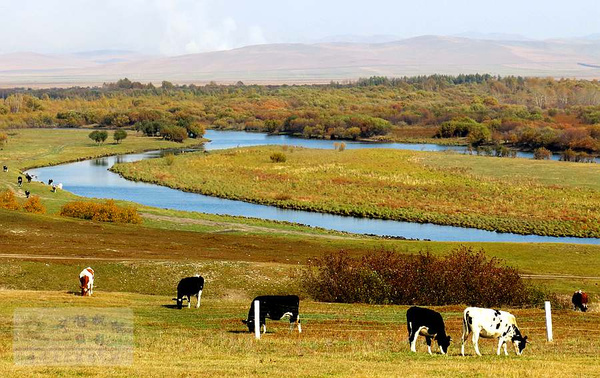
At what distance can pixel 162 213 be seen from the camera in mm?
62844

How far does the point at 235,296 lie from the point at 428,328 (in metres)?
14.3

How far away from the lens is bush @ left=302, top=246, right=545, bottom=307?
3023 cm

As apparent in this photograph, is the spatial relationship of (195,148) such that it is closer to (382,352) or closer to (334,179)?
(334,179)

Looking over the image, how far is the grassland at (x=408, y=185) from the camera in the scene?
68000 millimetres

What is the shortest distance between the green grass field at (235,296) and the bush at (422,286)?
2.12 meters

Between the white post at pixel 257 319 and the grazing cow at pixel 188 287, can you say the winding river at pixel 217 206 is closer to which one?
the grazing cow at pixel 188 287

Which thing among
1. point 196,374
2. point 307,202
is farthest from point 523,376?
point 307,202

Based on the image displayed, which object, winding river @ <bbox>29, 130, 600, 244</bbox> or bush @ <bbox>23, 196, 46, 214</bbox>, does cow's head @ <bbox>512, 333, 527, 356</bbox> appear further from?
bush @ <bbox>23, 196, 46, 214</bbox>

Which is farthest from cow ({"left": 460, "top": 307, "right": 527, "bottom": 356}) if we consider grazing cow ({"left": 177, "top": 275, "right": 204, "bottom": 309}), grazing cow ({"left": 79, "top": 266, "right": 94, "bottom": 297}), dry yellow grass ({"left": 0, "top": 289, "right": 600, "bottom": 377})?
grazing cow ({"left": 79, "top": 266, "right": 94, "bottom": 297})

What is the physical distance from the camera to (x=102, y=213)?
55.3 meters

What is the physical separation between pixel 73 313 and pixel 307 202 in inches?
2090

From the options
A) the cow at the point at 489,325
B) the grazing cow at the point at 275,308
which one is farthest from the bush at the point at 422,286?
the cow at the point at 489,325

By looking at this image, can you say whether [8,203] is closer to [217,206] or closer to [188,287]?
[217,206]

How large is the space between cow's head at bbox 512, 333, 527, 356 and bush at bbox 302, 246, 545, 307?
37.1 feet
